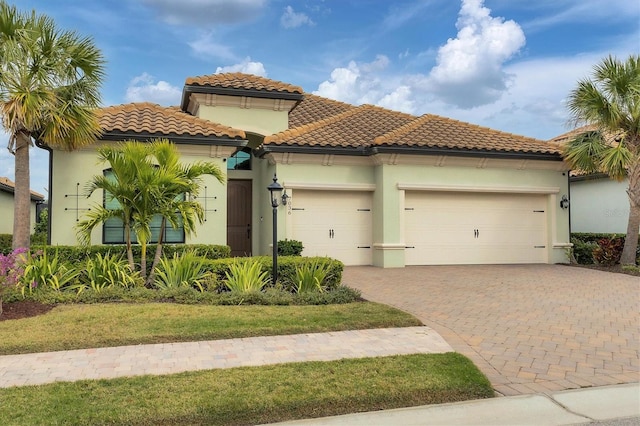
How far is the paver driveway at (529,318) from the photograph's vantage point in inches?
197

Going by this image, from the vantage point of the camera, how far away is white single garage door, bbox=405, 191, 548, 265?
580 inches

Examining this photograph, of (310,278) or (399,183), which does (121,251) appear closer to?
(310,278)

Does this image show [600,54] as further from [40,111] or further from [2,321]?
[2,321]

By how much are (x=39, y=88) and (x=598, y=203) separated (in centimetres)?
1969

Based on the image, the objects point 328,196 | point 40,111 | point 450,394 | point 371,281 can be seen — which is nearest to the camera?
point 450,394

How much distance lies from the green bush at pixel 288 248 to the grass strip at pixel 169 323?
521 cm

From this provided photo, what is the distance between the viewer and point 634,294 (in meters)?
9.62

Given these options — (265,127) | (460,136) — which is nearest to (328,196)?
(265,127)

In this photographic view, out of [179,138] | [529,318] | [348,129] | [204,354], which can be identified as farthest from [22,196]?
[529,318]

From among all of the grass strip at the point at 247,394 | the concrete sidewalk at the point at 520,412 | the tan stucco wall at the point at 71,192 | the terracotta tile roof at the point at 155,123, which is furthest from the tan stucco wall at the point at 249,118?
the concrete sidewalk at the point at 520,412

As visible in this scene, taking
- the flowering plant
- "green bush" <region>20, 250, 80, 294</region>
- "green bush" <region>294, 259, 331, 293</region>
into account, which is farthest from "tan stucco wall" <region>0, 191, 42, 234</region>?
"green bush" <region>294, 259, 331, 293</region>

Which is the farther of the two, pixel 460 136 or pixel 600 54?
pixel 460 136

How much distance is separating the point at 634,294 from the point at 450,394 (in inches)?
304

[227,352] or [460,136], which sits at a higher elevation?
[460,136]
